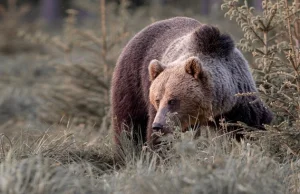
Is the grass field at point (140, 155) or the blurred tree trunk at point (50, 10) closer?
the grass field at point (140, 155)

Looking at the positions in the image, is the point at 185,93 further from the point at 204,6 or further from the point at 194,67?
the point at 204,6

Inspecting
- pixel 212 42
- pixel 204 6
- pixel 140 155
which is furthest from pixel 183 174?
pixel 204 6

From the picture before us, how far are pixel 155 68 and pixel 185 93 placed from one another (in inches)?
16.4

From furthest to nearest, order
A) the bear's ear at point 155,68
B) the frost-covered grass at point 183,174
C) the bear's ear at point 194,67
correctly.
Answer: the bear's ear at point 155,68 → the bear's ear at point 194,67 → the frost-covered grass at point 183,174

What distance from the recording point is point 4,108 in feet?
45.0

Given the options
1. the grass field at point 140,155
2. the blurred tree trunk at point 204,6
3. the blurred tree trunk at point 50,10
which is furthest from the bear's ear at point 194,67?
the blurred tree trunk at point 50,10

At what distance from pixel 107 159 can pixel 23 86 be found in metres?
9.73

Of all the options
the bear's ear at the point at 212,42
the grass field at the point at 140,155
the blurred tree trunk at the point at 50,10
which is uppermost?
the bear's ear at the point at 212,42

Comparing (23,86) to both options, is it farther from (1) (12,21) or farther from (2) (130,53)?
(2) (130,53)

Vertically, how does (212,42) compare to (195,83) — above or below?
above

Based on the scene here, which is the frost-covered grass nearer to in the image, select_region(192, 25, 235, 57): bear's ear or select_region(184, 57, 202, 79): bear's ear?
select_region(184, 57, 202, 79): bear's ear

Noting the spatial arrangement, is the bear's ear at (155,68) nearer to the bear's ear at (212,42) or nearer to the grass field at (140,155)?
the bear's ear at (212,42)

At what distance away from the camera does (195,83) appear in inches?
257

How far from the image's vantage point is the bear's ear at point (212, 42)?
6.76m
